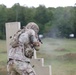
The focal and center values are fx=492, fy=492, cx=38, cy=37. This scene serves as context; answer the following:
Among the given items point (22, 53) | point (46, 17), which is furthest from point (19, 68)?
point (46, 17)

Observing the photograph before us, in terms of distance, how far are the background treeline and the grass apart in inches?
20.7

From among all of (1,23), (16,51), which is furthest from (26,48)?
Answer: (1,23)

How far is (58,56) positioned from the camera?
25.5m

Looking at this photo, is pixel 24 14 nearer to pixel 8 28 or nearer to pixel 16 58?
pixel 8 28

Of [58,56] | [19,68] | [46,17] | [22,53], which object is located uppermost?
[22,53]

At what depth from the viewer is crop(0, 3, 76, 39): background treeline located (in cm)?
2956

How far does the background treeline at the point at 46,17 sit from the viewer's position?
29.6m

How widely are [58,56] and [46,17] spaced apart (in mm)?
7508

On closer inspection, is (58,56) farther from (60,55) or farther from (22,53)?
(22,53)

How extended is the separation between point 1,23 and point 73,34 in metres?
4.39

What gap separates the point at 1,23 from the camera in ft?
97.0

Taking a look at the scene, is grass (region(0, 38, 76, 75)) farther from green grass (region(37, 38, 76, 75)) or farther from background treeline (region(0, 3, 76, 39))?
background treeline (region(0, 3, 76, 39))

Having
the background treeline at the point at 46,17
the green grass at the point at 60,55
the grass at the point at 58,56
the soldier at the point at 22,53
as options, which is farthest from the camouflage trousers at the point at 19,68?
the background treeline at the point at 46,17

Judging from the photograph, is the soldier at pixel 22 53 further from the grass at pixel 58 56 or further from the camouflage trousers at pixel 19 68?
the grass at pixel 58 56
